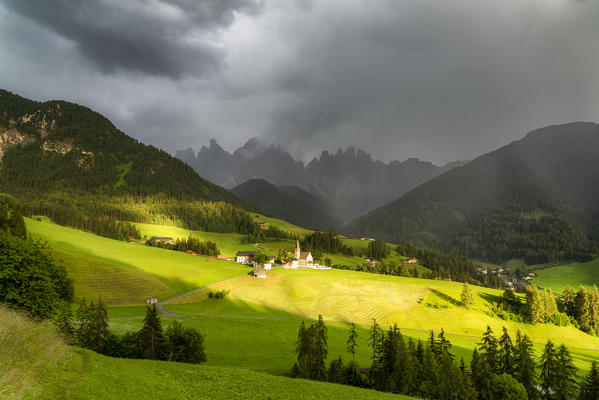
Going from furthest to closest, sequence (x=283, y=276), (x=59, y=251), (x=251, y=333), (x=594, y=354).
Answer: (x=283, y=276), (x=59, y=251), (x=594, y=354), (x=251, y=333)

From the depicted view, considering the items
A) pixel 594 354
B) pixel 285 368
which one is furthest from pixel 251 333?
pixel 594 354

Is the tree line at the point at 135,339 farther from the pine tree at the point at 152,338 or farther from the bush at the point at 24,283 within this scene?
the bush at the point at 24,283

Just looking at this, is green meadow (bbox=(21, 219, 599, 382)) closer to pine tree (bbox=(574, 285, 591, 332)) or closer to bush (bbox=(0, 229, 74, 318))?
pine tree (bbox=(574, 285, 591, 332))

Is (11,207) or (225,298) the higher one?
(11,207)

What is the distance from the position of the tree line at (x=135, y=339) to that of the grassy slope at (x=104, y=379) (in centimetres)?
1211

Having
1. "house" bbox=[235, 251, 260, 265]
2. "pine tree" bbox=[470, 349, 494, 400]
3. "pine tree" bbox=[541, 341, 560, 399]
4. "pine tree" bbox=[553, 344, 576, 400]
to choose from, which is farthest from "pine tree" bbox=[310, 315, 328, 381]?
"house" bbox=[235, 251, 260, 265]

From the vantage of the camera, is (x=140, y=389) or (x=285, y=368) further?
(x=285, y=368)

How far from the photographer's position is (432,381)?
37281mm

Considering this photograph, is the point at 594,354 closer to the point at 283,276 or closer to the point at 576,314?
the point at 576,314

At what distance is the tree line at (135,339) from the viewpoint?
114 ft

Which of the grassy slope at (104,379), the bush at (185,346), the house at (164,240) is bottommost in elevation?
the bush at (185,346)

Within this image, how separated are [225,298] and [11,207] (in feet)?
188

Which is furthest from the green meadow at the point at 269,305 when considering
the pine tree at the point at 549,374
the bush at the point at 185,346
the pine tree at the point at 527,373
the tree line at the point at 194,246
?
the tree line at the point at 194,246

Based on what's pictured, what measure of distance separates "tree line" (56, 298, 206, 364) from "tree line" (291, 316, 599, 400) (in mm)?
15293
